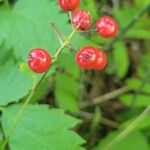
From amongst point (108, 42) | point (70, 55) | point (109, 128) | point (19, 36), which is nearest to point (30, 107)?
point (19, 36)

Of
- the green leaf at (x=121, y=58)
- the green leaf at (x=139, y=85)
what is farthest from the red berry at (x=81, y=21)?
the green leaf at (x=121, y=58)

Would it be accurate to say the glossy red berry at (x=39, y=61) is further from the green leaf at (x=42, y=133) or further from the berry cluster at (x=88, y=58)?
the green leaf at (x=42, y=133)

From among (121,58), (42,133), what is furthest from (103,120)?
(42,133)

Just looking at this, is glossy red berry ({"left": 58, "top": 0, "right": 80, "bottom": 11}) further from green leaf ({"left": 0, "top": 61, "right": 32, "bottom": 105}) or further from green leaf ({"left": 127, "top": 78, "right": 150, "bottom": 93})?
green leaf ({"left": 127, "top": 78, "right": 150, "bottom": 93})

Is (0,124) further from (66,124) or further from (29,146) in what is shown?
(66,124)

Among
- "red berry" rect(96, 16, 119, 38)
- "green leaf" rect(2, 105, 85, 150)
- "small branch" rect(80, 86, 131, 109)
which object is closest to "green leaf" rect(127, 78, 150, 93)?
"small branch" rect(80, 86, 131, 109)

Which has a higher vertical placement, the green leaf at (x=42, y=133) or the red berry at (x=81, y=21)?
the red berry at (x=81, y=21)
